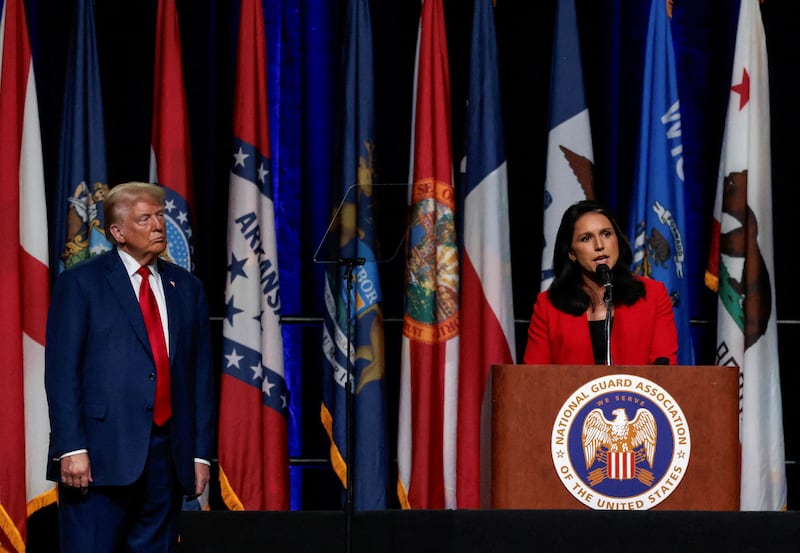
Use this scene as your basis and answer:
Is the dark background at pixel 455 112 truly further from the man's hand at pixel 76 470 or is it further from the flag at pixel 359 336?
the man's hand at pixel 76 470

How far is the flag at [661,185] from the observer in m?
4.70

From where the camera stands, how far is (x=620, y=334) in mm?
3199

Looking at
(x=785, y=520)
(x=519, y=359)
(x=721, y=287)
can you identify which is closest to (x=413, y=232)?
(x=519, y=359)

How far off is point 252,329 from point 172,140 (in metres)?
0.92

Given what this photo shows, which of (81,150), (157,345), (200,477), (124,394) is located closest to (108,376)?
(124,394)

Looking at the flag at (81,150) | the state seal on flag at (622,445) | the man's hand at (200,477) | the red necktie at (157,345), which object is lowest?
the man's hand at (200,477)

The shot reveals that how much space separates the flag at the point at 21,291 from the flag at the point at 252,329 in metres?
0.80

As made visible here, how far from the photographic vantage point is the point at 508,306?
4.79 m

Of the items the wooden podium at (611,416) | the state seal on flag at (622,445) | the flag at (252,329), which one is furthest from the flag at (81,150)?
the state seal on flag at (622,445)

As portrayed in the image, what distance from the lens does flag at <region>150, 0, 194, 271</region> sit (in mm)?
4691

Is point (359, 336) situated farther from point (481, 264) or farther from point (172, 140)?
point (172, 140)

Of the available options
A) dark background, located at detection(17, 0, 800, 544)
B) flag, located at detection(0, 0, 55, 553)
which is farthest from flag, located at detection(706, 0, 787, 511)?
flag, located at detection(0, 0, 55, 553)

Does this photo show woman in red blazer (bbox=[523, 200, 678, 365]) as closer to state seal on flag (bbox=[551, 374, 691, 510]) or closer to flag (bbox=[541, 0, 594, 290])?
state seal on flag (bbox=[551, 374, 691, 510])

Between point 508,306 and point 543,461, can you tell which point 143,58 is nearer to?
point 508,306
